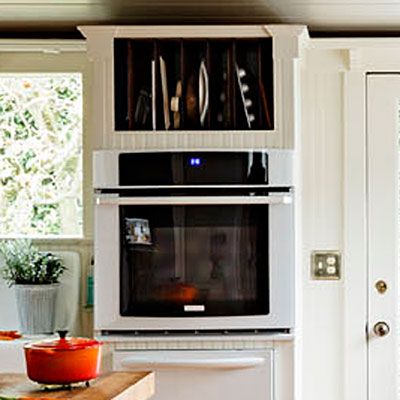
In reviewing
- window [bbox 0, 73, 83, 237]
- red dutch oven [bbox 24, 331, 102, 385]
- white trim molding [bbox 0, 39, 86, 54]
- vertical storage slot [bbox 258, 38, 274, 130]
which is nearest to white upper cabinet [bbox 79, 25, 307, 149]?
vertical storage slot [bbox 258, 38, 274, 130]

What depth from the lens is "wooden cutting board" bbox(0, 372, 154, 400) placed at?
7.37 feet

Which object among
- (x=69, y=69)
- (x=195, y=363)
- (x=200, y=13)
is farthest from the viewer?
(x=69, y=69)

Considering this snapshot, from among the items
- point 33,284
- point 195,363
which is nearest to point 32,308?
point 33,284

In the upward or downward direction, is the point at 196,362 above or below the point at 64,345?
below

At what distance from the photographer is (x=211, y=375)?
3602 millimetres

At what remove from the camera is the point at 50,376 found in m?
2.29

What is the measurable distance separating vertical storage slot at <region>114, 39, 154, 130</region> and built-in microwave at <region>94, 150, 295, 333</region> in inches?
6.6

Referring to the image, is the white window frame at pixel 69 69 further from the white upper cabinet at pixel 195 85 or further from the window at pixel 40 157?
the white upper cabinet at pixel 195 85

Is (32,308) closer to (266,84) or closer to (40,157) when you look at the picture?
(40,157)

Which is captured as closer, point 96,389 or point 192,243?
point 96,389

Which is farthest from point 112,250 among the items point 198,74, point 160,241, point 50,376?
point 50,376

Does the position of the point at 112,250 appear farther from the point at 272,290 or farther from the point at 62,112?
the point at 62,112

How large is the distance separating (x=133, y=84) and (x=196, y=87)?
9.3 inches

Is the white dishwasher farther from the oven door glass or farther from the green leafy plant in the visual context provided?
the green leafy plant
